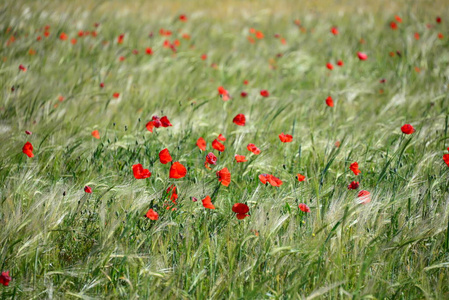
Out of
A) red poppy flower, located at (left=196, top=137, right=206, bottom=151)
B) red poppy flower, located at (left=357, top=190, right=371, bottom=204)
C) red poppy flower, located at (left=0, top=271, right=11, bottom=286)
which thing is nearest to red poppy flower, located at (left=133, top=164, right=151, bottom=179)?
red poppy flower, located at (left=196, top=137, right=206, bottom=151)

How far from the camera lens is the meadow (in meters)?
1.36

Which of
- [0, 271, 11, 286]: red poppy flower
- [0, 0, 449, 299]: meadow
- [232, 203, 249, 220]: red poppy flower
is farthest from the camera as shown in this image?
[232, 203, 249, 220]: red poppy flower

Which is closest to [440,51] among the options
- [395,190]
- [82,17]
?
[395,190]

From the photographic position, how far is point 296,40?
14.8 feet

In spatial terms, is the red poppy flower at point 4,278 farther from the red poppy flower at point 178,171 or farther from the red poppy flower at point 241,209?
the red poppy flower at point 241,209

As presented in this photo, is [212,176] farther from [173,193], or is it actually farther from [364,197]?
[364,197]

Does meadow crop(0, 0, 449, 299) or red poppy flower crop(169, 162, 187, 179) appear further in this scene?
red poppy flower crop(169, 162, 187, 179)

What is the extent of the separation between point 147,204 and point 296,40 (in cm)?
343

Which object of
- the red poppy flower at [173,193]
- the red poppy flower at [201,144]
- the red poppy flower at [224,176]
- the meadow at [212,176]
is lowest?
the meadow at [212,176]

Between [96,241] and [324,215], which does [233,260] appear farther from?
[96,241]

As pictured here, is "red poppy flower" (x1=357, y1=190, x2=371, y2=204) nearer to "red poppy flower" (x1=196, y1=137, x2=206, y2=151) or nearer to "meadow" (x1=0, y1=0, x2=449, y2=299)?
"meadow" (x1=0, y1=0, x2=449, y2=299)

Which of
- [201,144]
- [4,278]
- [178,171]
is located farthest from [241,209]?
[4,278]

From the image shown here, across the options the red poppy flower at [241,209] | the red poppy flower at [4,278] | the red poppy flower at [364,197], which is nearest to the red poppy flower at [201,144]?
the red poppy flower at [241,209]

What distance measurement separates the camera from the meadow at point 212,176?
1.36 m
